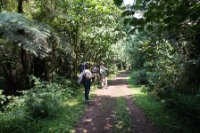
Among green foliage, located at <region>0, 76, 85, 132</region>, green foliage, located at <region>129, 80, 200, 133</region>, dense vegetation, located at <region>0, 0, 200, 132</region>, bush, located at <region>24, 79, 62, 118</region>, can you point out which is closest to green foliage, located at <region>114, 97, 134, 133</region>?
green foliage, located at <region>129, 80, 200, 133</region>

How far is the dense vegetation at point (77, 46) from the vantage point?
5742 mm

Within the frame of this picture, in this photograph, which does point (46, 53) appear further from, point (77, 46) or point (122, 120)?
point (122, 120)

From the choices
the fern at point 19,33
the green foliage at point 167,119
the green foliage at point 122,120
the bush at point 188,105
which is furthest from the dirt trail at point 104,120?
the fern at point 19,33

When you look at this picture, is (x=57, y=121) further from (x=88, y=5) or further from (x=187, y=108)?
(x=88, y=5)

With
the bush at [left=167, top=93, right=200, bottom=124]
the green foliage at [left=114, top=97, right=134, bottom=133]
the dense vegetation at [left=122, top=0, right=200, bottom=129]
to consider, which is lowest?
the green foliage at [left=114, top=97, right=134, bottom=133]

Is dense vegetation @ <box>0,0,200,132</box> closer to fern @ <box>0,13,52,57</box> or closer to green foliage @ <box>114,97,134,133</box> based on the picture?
fern @ <box>0,13,52,57</box>

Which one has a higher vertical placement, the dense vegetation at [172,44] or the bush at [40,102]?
the dense vegetation at [172,44]

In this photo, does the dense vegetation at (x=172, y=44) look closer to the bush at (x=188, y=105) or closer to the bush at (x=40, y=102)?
the bush at (x=188, y=105)

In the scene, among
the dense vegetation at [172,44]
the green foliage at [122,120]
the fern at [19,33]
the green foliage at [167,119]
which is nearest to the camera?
the dense vegetation at [172,44]

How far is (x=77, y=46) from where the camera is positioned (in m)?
18.0

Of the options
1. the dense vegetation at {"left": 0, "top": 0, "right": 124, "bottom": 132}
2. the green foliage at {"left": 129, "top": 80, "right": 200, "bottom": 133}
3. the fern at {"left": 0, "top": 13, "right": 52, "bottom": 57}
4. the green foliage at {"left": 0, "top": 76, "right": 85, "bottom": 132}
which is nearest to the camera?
the fern at {"left": 0, "top": 13, "right": 52, "bottom": 57}

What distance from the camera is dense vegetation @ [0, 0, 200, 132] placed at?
574cm

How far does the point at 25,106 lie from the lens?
373 inches

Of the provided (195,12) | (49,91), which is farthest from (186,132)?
(49,91)
